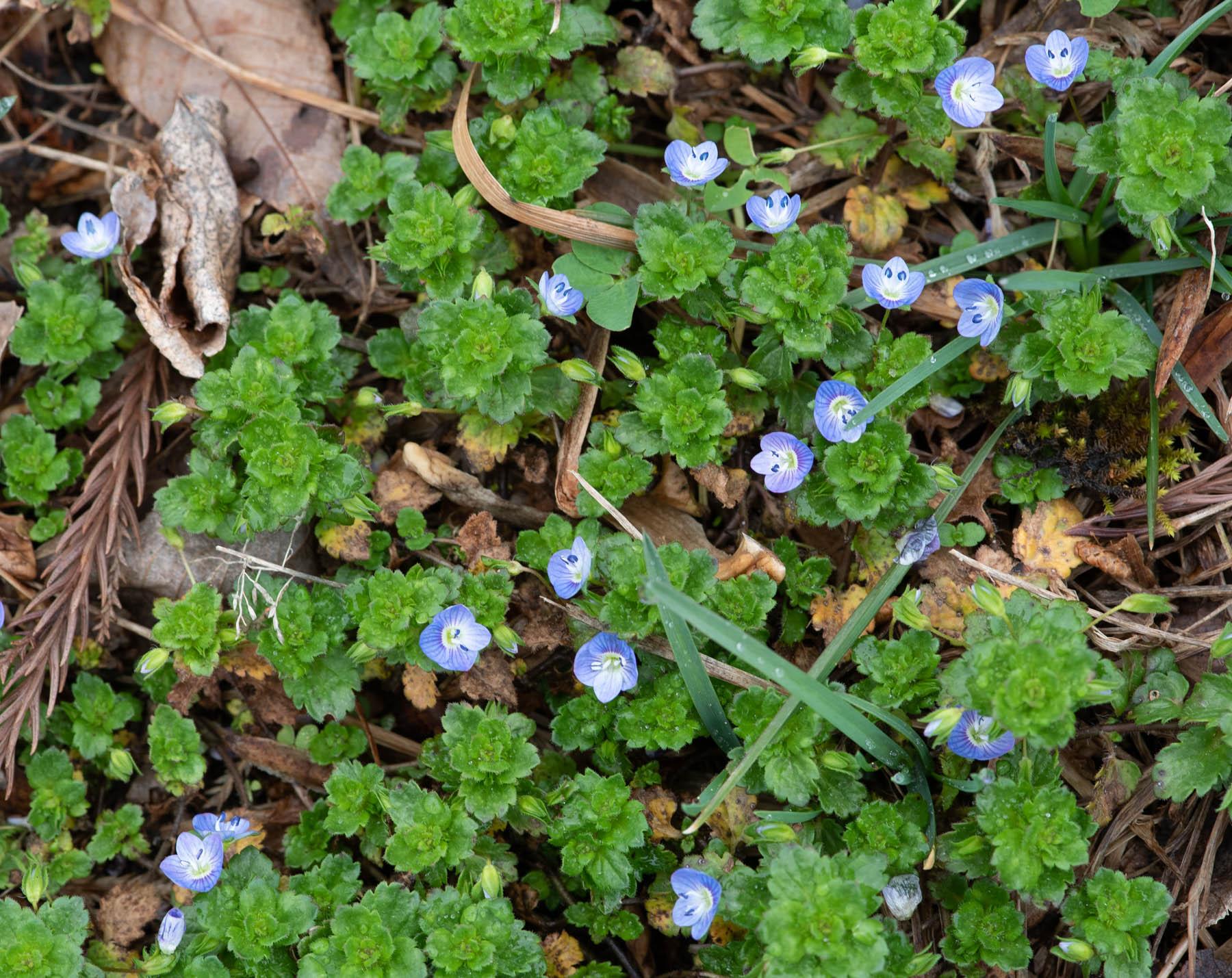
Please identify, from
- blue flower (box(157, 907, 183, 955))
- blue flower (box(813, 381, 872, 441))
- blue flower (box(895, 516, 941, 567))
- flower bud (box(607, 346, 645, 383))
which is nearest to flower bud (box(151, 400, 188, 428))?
flower bud (box(607, 346, 645, 383))

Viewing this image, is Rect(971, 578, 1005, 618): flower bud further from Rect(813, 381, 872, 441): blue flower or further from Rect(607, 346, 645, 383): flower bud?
Rect(607, 346, 645, 383): flower bud

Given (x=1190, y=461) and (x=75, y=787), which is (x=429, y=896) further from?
(x=1190, y=461)

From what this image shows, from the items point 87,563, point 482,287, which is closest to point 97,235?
point 87,563

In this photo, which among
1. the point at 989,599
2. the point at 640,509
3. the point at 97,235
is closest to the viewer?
the point at 989,599

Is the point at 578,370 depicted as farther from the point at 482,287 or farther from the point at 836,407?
the point at 836,407

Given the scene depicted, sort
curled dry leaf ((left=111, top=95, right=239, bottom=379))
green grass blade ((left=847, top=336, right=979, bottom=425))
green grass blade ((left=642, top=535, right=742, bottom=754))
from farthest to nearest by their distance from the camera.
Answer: curled dry leaf ((left=111, top=95, right=239, bottom=379)), green grass blade ((left=847, top=336, right=979, bottom=425)), green grass blade ((left=642, top=535, right=742, bottom=754))

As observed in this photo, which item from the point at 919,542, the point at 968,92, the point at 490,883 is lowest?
the point at 490,883

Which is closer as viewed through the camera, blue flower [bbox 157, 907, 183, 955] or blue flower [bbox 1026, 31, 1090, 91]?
blue flower [bbox 157, 907, 183, 955]
